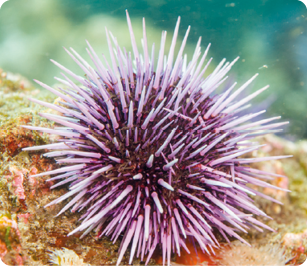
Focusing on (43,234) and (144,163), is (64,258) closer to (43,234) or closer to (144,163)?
(43,234)

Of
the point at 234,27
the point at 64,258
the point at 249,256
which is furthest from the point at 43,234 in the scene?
the point at 234,27

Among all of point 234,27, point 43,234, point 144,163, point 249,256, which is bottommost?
point 249,256

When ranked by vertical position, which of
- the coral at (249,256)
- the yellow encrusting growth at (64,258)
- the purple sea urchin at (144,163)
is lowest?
the coral at (249,256)

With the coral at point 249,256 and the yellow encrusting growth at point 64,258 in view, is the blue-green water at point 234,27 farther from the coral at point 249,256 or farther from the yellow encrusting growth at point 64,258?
the yellow encrusting growth at point 64,258

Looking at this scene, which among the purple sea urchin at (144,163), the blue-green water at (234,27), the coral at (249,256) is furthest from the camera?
the blue-green water at (234,27)

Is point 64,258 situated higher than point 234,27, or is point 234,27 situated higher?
point 234,27

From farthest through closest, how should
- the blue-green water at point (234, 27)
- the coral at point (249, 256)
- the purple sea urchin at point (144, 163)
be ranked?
the blue-green water at point (234, 27)
the coral at point (249, 256)
the purple sea urchin at point (144, 163)

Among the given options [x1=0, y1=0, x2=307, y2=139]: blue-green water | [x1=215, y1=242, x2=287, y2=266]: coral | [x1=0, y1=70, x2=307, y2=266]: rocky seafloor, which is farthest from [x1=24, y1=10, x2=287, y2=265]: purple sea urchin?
[x1=0, y1=0, x2=307, y2=139]: blue-green water

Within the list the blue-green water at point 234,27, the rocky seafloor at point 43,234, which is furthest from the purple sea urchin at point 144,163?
the blue-green water at point 234,27

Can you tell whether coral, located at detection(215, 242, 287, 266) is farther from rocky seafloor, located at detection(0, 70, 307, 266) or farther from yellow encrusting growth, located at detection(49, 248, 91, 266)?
yellow encrusting growth, located at detection(49, 248, 91, 266)
